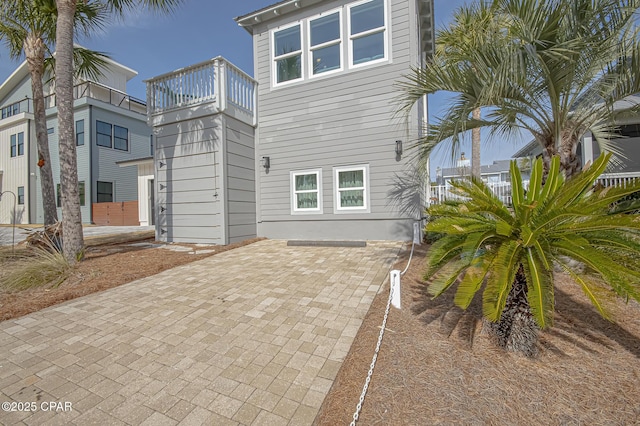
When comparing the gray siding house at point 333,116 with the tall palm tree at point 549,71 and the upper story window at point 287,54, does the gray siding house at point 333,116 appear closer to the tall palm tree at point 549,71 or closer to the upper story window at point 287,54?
the upper story window at point 287,54

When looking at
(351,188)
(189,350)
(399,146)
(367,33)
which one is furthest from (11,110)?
(189,350)

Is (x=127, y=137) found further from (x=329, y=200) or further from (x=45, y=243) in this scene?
(x=329, y=200)

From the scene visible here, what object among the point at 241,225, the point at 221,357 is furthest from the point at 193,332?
the point at 241,225

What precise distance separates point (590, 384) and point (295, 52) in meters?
8.90

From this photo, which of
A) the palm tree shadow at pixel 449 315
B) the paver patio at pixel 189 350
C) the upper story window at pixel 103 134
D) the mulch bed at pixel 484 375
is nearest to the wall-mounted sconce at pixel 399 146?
the paver patio at pixel 189 350

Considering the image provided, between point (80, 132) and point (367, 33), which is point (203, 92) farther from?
point (80, 132)

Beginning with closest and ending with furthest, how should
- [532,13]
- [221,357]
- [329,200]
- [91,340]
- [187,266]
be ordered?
1. [221,357]
2. [91,340]
3. [532,13]
4. [187,266]
5. [329,200]

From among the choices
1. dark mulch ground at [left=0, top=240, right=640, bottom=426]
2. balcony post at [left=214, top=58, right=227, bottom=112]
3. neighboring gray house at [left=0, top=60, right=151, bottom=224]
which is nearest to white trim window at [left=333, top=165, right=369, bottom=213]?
balcony post at [left=214, top=58, right=227, bottom=112]

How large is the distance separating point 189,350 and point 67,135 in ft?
18.1

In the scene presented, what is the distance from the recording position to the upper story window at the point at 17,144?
62.1 feet

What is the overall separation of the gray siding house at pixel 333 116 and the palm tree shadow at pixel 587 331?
4.06m

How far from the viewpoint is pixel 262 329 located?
2969mm

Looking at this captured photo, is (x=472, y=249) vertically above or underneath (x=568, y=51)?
underneath

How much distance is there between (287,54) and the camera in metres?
8.29
